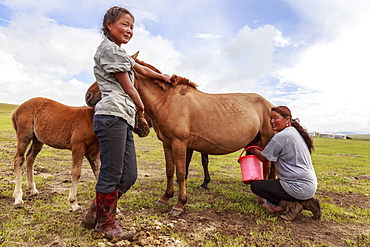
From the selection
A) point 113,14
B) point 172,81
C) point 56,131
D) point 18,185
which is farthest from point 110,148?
point 18,185

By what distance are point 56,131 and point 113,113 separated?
7.55ft

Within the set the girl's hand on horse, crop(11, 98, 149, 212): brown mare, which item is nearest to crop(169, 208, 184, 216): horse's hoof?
crop(11, 98, 149, 212): brown mare

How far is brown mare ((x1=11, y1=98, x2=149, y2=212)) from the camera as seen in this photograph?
13.6ft

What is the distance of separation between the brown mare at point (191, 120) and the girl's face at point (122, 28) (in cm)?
120

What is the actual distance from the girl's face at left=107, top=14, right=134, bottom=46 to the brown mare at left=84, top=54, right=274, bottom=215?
1.20 m

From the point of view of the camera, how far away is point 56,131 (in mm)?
4457

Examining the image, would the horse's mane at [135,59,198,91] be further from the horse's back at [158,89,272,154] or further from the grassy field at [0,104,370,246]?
the grassy field at [0,104,370,246]

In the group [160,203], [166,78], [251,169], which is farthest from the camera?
[251,169]

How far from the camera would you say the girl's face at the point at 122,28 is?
2.88 metres

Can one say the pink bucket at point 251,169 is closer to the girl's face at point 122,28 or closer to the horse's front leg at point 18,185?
the girl's face at point 122,28

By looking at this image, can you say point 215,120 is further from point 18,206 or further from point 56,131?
point 18,206

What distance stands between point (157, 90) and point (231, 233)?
257 cm

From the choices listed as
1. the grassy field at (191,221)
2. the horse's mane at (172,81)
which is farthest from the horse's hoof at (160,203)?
the horse's mane at (172,81)

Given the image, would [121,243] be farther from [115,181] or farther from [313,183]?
[313,183]
